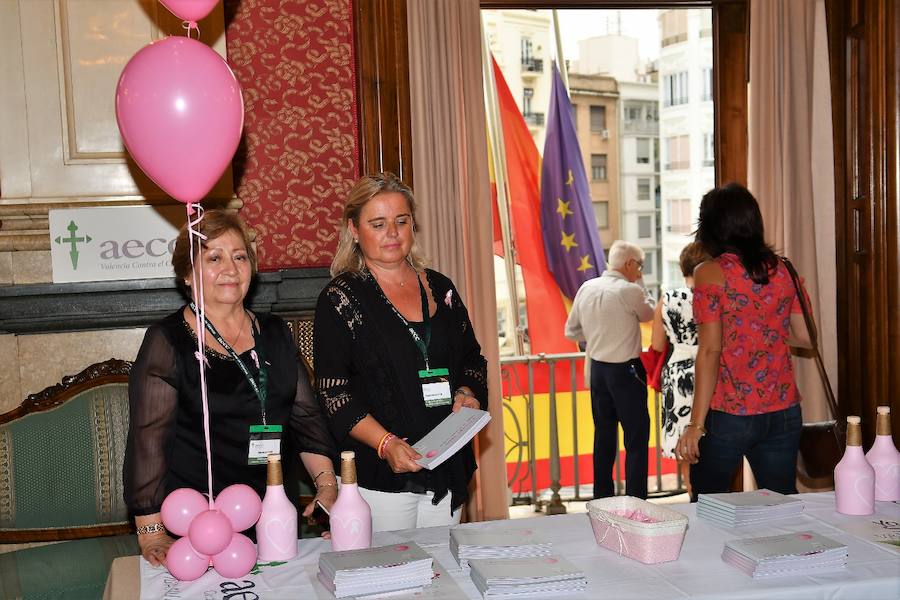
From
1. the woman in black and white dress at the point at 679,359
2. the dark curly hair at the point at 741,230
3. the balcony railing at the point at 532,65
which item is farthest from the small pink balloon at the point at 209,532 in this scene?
the balcony railing at the point at 532,65

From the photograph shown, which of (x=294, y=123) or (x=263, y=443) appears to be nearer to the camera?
(x=263, y=443)

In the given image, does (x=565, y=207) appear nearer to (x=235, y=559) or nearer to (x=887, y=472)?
(x=887, y=472)

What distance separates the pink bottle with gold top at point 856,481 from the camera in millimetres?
2080

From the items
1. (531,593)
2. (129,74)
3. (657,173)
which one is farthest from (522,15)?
(531,593)

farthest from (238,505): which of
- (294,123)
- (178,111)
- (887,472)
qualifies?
(294,123)

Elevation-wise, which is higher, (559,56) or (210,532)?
(559,56)

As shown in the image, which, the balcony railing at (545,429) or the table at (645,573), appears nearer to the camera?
the table at (645,573)

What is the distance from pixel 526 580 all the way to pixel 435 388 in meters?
0.77

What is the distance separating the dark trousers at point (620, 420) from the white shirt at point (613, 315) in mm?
69

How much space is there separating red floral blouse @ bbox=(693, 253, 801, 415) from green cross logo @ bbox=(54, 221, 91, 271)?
80.7 inches

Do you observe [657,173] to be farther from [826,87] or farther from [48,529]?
[48,529]

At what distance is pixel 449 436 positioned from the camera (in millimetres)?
2199

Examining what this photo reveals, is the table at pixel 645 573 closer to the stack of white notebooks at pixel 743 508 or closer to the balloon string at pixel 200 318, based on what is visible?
the stack of white notebooks at pixel 743 508

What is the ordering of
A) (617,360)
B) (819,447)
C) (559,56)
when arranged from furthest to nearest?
(559,56) < (617,360) < (819,447)
